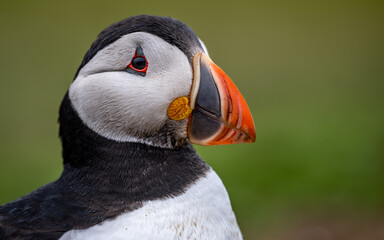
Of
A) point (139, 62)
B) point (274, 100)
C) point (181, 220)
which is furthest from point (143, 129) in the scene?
point (274, 100)

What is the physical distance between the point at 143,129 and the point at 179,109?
16cm

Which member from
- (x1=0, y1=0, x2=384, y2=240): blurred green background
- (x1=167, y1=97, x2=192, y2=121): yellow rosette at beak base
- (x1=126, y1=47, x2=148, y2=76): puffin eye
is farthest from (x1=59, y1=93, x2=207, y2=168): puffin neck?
(x1=0, y1=0, x2=384, y2=240): blurred green background

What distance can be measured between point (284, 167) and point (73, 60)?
5812 mm

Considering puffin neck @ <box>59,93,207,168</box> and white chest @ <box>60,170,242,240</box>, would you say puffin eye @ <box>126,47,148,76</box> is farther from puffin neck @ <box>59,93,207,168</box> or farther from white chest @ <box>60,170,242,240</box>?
white chest @ <box>60,170,242,240</box>

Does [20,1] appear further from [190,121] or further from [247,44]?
[190,121]

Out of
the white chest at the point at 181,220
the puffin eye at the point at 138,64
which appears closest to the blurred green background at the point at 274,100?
the white chest at the point at 181,220

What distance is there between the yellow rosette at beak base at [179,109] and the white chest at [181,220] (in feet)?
0.90

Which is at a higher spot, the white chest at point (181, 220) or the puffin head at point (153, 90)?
the puffin head at point (153, 90)

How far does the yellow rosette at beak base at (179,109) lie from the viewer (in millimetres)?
1855

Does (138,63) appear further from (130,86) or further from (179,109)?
(179,109)

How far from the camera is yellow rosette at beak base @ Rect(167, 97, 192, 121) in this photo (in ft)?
6.09

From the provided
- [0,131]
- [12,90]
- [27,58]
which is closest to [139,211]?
[0,131]

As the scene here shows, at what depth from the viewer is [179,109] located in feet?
6.13

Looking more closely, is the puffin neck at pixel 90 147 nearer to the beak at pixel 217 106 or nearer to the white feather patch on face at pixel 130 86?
the white feather patch on face at pixel 130 86
